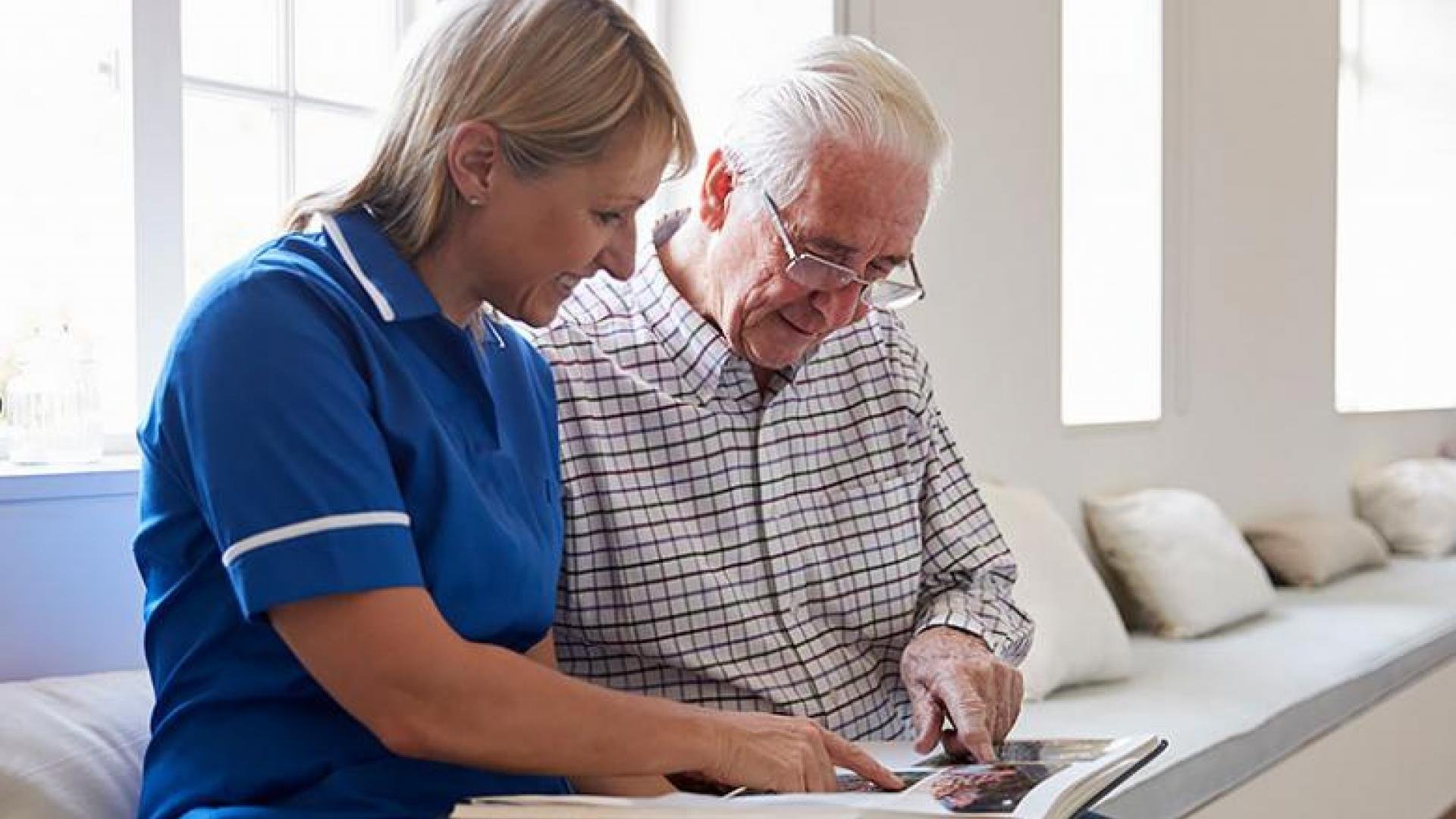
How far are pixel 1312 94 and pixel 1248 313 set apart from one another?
0.79 metres

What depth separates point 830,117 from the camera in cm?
182

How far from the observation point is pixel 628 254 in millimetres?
1446

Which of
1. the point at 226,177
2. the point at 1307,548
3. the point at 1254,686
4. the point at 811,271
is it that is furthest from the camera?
the point at 1307,548

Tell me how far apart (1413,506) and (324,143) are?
3947 mm

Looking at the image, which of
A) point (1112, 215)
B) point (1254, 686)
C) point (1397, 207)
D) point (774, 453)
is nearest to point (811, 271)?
point (774, 453)

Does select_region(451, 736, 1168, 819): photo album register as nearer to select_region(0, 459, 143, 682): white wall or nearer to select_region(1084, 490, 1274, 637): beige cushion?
select_region(0, 459, 143, 682): white wall

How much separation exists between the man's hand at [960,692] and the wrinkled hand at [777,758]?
9.0 inches

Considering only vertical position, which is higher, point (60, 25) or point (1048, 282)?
point (60, 25)

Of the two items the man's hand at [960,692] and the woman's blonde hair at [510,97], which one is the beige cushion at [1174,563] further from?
the woman's blonde hair at [510,97]

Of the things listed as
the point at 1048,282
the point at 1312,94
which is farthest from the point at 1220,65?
the point at 1048,282

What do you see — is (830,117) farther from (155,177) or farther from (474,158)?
(155,177)

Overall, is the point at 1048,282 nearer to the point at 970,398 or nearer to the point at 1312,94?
the point at 970,398

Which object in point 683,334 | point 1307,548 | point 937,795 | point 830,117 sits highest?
point 830,117

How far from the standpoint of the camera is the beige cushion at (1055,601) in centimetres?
301
